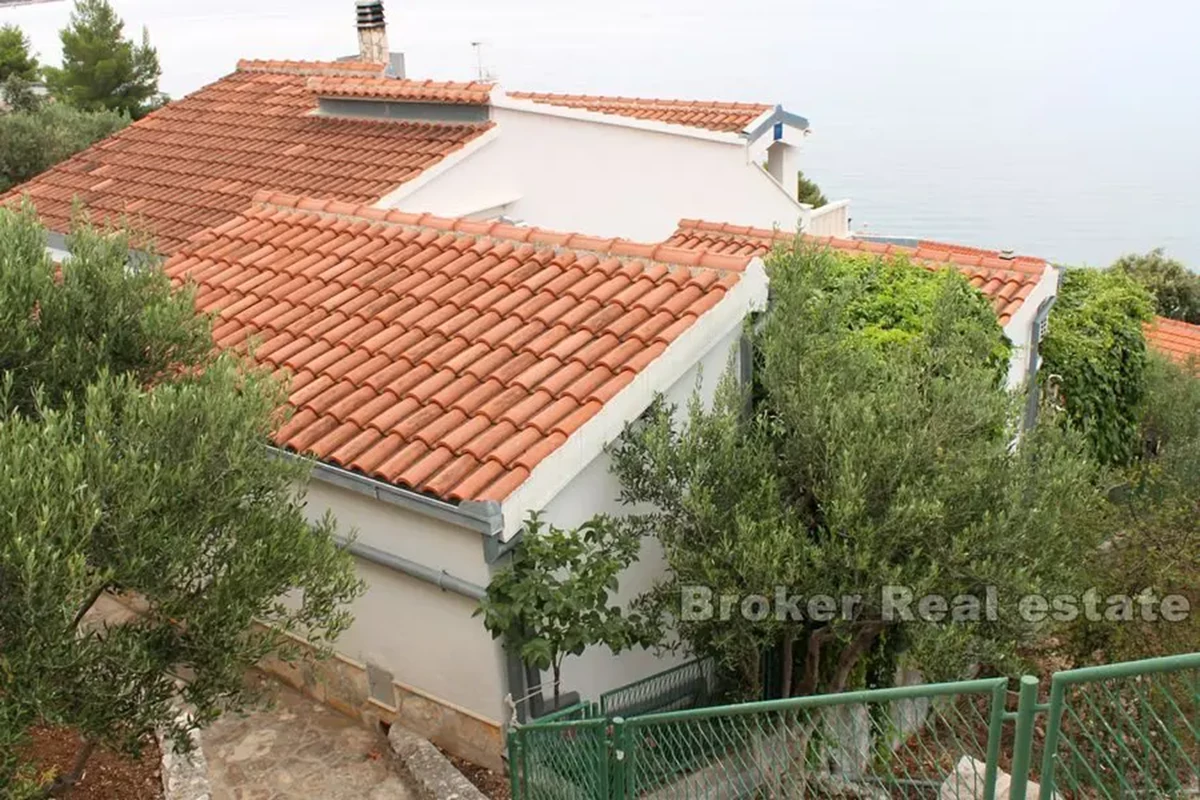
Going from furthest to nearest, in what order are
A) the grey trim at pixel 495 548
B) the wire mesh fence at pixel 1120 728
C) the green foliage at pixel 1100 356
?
the green foliage at pixel 1100 356
the grey trim at pixel 495 548
the wire mesh fence at pixel 1120 728

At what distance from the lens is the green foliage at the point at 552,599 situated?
6902 millimetres

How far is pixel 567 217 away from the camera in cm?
1575

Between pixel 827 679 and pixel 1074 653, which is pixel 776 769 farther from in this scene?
pixel 1074 653

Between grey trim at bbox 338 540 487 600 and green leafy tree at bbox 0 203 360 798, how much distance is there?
4.04ft

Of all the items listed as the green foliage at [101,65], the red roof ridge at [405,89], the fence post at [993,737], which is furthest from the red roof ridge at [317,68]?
the green foliage at [101,65]

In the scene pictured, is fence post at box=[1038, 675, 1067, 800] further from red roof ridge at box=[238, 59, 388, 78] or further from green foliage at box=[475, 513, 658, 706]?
red roof ridge at box=[238, 59, 388, 78]

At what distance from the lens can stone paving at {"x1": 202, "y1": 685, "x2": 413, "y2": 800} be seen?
767cm

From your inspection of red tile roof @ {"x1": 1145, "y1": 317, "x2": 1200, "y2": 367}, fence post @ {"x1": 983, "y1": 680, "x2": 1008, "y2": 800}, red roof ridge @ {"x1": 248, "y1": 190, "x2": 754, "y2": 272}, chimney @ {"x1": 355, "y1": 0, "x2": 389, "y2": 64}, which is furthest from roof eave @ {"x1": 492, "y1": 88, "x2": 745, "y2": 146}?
fence post @ {"x1": 983, "y1": 680, "x2": 1008, "y2": 800}

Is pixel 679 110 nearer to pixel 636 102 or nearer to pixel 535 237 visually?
pixel 636 102

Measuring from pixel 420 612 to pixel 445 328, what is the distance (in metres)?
2.33

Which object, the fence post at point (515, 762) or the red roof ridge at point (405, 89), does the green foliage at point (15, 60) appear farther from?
the fence post at point (515, 762)

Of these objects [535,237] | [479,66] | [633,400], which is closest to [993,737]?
[633,400]

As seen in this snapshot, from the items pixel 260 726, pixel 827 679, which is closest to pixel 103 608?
pixel 260 726

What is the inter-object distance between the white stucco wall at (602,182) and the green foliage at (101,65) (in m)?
30.3
